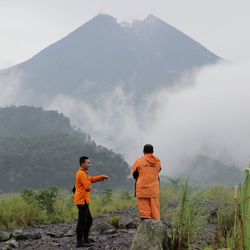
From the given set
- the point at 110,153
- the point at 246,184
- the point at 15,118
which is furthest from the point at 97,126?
the point at 246,184

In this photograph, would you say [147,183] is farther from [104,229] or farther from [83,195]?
[104,229]

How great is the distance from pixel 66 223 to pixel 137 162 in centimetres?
721

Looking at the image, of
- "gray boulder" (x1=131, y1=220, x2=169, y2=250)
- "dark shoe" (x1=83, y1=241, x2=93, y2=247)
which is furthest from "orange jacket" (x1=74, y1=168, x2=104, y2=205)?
"gray boulder" (x1=131, y1=220, x2=169, y2=250)

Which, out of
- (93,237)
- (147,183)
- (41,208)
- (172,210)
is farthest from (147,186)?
(41,208)

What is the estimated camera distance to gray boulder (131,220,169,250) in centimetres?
629

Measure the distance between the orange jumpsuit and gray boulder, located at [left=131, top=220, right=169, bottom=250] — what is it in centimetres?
113

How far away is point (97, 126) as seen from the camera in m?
198

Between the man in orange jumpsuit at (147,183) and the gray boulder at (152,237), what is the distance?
1.13 meters

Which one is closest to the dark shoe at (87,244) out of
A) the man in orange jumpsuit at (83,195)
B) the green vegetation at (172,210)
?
the man in orange jumpsuit at (83,195)

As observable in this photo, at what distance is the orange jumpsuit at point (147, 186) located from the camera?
7.63 meters

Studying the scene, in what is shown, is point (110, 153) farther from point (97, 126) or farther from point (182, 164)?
point (97, 126)

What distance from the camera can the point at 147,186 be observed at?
7621mm

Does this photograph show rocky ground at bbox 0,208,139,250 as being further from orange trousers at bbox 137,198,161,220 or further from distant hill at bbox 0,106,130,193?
distant hill at bbox 0,106,130,193

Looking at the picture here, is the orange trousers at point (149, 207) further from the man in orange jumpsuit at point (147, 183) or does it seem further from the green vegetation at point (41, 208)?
the green vegetation at point (41, 208)
